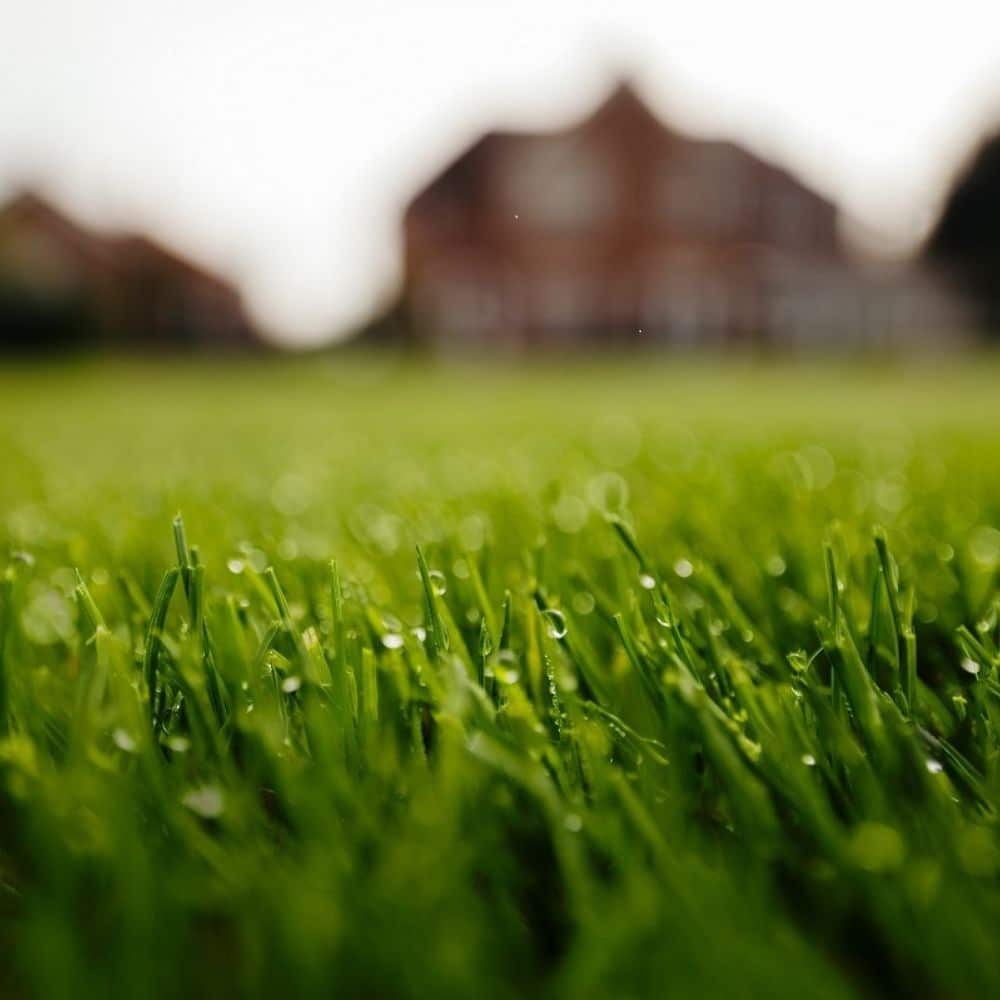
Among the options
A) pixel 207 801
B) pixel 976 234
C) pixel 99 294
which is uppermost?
pixel 976 234

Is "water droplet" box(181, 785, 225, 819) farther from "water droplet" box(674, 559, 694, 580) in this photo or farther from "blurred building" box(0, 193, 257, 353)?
"blurred building" box(0, 193, 257, 353)

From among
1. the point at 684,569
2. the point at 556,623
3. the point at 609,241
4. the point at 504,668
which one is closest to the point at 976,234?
the point at 609,241

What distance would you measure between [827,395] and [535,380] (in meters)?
4.31

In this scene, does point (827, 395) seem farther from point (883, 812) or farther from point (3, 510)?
point (883, 812)

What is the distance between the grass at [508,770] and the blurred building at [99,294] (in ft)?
64.7

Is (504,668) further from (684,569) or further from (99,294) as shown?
(99,294)

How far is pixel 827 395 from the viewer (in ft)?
24.1

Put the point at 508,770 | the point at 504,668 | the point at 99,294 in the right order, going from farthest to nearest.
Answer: the point at 99,294, the point at 504,668, the point at 508,770

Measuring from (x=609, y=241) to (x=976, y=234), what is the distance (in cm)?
1310

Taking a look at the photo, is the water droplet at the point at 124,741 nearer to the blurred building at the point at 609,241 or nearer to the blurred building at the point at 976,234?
the blurred building at the point at 609,241

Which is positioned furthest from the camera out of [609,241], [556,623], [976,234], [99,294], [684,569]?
[976,234]

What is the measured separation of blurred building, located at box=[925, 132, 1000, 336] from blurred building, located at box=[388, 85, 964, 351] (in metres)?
6.35

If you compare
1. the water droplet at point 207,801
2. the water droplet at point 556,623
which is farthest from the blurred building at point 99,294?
the water droplet at point 207,801

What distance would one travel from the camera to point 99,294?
928 inches
